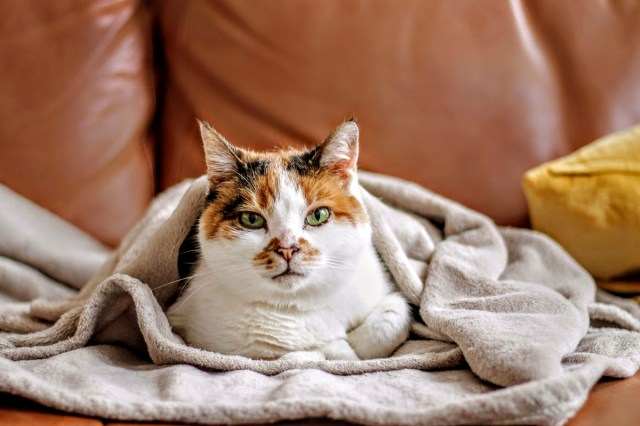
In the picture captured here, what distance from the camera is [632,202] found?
1.34 meters

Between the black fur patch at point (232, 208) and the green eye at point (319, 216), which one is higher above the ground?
the black fur patch at point (232, 208)

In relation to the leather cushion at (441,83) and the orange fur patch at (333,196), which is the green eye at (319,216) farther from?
the leather cushion at (441,83)

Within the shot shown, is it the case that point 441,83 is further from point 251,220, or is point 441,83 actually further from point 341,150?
point 251,220

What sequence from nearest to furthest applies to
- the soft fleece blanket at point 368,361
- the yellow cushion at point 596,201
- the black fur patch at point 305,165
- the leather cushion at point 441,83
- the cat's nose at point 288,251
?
the soft fleece blanket at point 368,361 < the cat's nose at point 288,251 < the black fur patch at point 305,165 < the yellow cushion at point 596,201 < the leather cushion at point 441,83

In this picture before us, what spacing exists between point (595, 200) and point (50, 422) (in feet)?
3.76

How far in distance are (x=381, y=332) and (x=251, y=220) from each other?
30 cm

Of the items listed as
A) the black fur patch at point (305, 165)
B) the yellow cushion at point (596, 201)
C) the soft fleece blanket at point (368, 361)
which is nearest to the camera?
the soft fleece blanket at point (368, 361)

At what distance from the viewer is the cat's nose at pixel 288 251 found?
1.03 meters

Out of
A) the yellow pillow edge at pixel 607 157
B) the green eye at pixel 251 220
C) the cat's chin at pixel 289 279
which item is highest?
the green eye at pixel 251 220

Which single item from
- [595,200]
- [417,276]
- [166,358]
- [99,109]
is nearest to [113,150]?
[99,109]

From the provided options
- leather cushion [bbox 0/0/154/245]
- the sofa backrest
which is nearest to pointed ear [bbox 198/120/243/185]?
the sofa backrest

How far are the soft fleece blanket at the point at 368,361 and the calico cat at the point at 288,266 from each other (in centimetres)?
6

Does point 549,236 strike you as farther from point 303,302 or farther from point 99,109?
point 99,109

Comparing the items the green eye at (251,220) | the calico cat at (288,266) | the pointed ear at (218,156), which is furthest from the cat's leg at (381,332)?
the pointed ear at (218,156)
